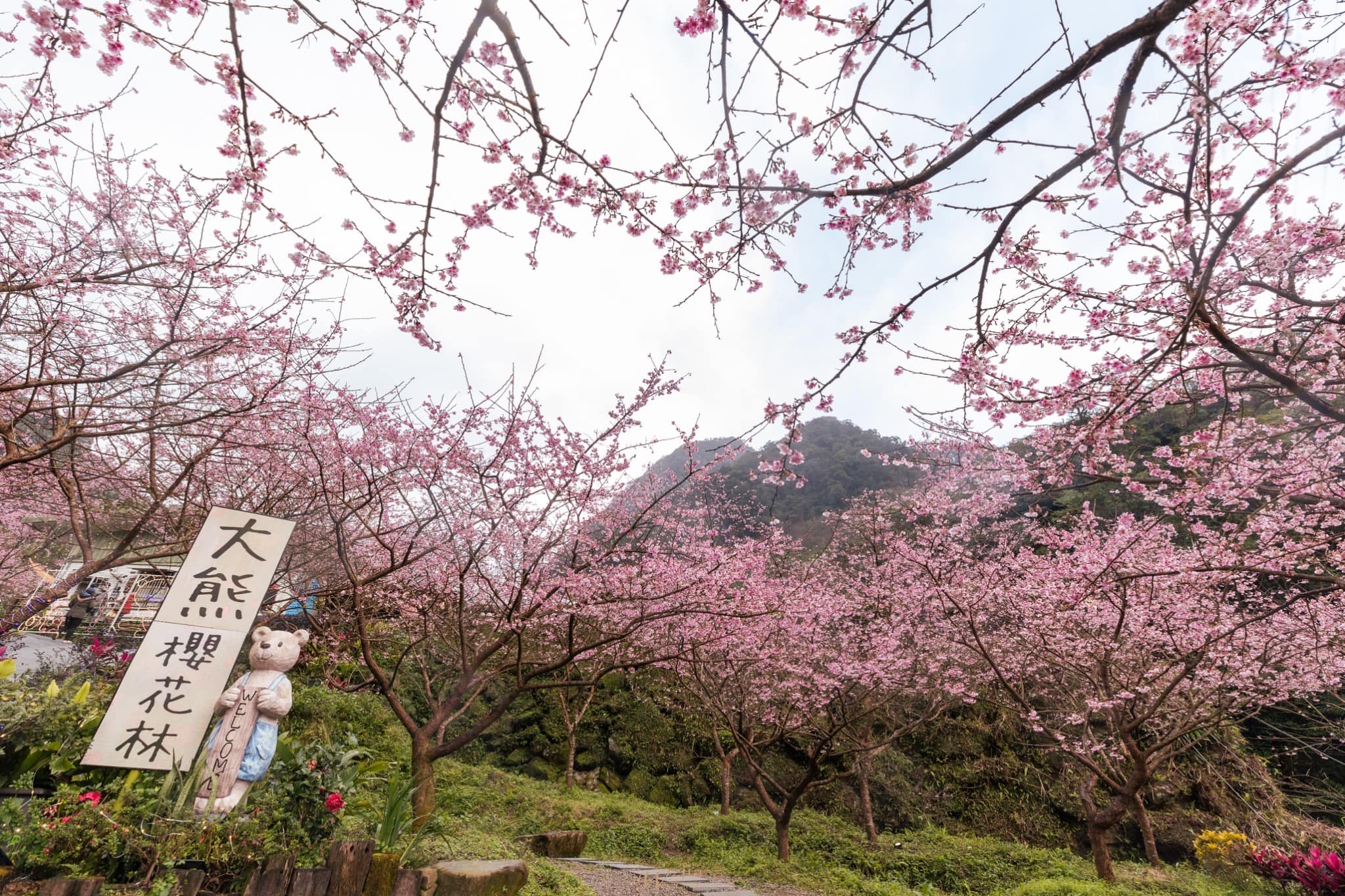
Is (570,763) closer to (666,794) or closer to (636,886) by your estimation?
(666,794)

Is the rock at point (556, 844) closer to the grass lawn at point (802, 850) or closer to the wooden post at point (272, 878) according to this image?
the grass lawn at point (802, 850)

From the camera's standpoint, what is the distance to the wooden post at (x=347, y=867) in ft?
9.63

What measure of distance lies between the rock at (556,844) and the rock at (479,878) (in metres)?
3.31

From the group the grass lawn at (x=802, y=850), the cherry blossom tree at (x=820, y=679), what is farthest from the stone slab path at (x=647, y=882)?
the cherry blossom tree at (x=820, y=679)

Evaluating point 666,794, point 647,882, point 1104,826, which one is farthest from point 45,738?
point 1104,826

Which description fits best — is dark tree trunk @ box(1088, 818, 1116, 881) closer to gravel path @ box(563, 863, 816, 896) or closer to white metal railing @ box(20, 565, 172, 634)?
gravel path @ box(563, 863, 816, 896)

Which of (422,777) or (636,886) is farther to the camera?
(636,886)

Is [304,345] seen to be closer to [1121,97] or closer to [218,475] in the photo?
[218,475]

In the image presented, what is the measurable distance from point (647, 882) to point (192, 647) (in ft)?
16.1

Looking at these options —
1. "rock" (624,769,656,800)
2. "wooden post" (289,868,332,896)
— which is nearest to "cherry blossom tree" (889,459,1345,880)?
"wooden post" (289,868,332,896)

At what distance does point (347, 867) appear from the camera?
2965 millimetres

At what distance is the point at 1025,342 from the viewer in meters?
4.48

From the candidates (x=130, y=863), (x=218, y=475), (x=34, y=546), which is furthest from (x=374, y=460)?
(x=34, y=546)

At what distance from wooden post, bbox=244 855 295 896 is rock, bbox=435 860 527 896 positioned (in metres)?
1.03
